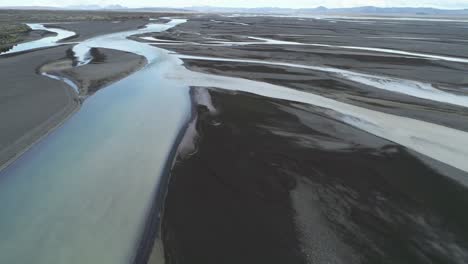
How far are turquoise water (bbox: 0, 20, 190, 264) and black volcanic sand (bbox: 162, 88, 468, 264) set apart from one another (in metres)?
0.97

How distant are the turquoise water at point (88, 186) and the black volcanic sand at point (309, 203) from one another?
967 millimetres

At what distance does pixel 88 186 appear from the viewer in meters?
8.28

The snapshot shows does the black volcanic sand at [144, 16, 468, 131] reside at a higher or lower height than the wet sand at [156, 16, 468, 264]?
higher

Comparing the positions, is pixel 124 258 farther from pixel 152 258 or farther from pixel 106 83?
pixel 106 83

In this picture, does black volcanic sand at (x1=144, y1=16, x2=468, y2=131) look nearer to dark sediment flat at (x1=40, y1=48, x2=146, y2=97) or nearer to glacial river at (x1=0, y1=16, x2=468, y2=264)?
glacial river at (x1=0, y1=16, x2=468, y2=264)

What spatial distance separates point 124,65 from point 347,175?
19.6 m

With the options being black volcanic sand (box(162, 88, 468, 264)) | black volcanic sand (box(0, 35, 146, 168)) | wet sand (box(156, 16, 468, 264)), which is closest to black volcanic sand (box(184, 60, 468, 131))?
wet sand (box(156, 16, 468, 264))

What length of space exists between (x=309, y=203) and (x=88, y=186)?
5.91m

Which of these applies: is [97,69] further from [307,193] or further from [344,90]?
[307,193]

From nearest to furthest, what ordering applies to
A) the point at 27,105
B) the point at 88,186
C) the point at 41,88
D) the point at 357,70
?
the point at 88,186
the point at 27,105
the point at 41,88
the point at 357,70

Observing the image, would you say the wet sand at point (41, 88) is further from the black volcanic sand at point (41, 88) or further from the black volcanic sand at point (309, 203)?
the black volcanic sand at point (309, 203)

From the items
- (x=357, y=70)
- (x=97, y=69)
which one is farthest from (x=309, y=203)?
(x=97, y=69)

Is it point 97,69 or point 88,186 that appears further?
point 97,69

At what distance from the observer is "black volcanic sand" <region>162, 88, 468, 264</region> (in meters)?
5.88
